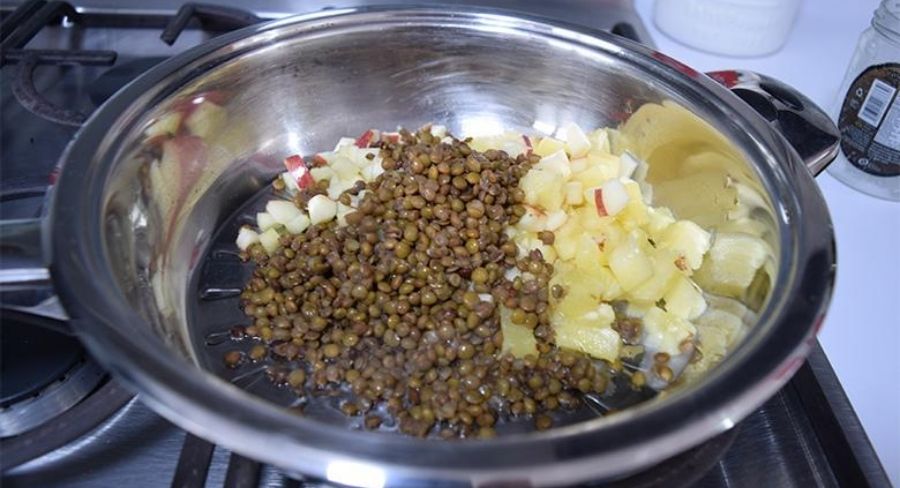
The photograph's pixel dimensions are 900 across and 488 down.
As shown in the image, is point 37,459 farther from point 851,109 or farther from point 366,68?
point 851,109

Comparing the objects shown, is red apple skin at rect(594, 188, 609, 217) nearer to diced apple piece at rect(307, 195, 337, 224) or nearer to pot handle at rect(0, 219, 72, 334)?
diced apple piece at rect(307, 195, 337, 224)

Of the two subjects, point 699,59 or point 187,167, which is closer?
point 187,167

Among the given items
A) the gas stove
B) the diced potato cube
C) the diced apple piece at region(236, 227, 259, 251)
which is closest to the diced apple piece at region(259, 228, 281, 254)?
the diced apple piece at region(236, 227, 259, 251)

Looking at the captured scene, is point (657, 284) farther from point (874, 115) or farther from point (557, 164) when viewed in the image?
point (874, 115)

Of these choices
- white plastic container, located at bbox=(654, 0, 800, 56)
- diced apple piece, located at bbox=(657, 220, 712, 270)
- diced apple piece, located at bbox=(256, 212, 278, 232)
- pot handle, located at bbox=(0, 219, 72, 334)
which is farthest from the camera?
white plastic container, located at bbox=(654, 0, 800, 56)

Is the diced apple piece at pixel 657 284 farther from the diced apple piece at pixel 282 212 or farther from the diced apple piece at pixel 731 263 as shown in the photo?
the diced apple piece at pixel 282 212

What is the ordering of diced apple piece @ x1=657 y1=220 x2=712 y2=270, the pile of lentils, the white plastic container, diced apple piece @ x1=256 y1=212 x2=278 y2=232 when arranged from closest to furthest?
the pile of lentils → diced apple piece @ x1=657 y1=220 x2=712 y2=270 → diced apple piece @ x1=256 y1=212 x2=278 y2=232 → the white plastic container

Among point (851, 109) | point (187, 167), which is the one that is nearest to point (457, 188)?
point (187, 167)
